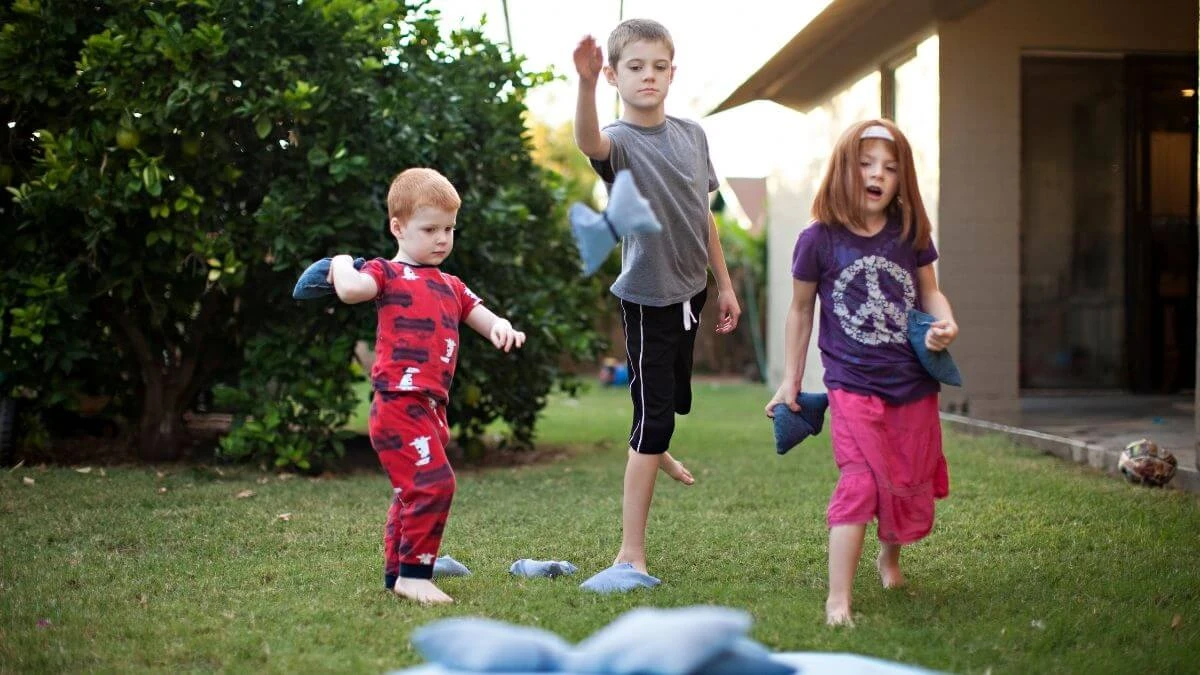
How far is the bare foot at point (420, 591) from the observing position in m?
3.22

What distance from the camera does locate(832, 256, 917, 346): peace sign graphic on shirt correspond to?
318 centimetres

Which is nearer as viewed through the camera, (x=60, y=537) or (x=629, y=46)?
(x=629, y=46)

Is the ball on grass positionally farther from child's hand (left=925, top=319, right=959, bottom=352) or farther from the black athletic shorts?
the black athletic shorts

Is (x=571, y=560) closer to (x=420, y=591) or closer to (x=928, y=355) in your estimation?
(x=420, y=591)

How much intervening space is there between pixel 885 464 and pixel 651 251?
930mm

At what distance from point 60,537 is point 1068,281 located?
7456mm

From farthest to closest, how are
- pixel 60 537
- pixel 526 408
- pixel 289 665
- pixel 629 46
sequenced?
pixel 526 408 → pixel 60 537 → pixel 629 46 → pixel 289 665

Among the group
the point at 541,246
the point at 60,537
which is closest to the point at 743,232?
the point at 541,246

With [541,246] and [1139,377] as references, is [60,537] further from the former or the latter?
[1139,377]

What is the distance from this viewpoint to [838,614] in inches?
117

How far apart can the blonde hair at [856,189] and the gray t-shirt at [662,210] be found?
0.47 metres

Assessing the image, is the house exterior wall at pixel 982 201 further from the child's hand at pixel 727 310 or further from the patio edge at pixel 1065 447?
the child's hand at pixel 727 310

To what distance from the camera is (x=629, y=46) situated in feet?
11.4

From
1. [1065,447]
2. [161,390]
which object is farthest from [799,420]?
[161,390]
